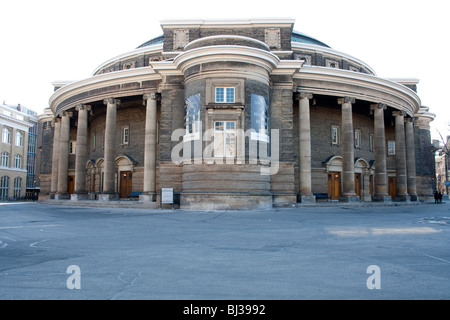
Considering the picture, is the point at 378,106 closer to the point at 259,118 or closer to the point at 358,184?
the point at 358,184

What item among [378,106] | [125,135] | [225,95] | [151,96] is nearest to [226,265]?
[225,95]

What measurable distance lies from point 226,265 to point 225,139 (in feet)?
59.8

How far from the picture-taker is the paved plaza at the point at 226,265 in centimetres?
504

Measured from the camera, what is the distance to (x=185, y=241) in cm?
991

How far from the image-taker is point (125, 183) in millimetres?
35750

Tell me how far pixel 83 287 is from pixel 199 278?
168cm

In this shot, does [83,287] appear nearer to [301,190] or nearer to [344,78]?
[301,190]

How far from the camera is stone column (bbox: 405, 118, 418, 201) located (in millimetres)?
36531

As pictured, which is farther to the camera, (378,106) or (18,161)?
(18,161)

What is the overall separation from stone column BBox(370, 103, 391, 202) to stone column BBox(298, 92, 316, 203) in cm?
720

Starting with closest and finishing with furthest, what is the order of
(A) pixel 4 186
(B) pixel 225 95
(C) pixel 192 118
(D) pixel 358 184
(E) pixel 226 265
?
Result: (E) pixel 226 265
(B) pixel 225 95
(C) pixel 192 118
(D) pixel 358 184
(A) pixel 4 186

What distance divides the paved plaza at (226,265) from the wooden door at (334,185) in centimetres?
2299

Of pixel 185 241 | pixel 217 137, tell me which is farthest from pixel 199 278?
pixel 217 137

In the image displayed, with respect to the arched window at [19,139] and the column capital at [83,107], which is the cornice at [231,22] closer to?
the column capital at [83,107]
